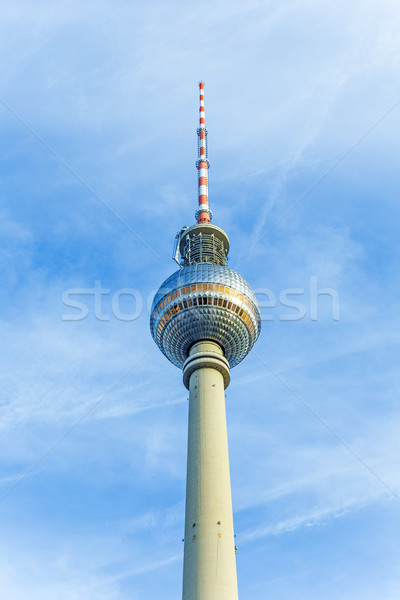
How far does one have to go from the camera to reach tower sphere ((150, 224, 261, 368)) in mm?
70125

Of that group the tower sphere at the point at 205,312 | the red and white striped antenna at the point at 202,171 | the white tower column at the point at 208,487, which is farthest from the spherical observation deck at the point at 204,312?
the red and white striped antenna at the point at 202,171

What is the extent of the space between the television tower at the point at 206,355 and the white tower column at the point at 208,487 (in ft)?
0.27

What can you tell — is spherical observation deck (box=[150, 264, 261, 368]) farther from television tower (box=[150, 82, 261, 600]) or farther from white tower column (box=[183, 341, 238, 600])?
white tower column (box=[183, 341, 238, 600])

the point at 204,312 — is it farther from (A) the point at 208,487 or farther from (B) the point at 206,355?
(A) the point at 208,487

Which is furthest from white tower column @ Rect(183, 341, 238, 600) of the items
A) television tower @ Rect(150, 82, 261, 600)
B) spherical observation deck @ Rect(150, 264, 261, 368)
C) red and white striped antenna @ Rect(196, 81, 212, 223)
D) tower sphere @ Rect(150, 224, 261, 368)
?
red and white striped antenna @ Rect(196, 81, 212, 223)

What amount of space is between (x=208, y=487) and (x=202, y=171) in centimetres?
4972

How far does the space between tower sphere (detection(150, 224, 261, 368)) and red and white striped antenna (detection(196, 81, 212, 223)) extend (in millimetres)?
12619

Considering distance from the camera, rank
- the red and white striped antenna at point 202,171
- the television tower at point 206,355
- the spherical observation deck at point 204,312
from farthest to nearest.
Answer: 1. the red and white striped antenna at point 202,171
2. the spherical observation deck at point 204,312
3. the television tower at point 206,355

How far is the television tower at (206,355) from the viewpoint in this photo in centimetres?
5203

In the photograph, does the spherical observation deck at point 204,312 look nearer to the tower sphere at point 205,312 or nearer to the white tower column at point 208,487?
the tower sphere at point 205,312

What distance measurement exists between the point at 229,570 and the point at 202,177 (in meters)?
56.4

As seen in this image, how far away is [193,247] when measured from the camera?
80.7 meters

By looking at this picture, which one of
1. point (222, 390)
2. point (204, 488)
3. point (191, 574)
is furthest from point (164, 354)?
point (191, 574)

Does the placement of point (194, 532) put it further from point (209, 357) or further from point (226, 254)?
point (226, 254)
